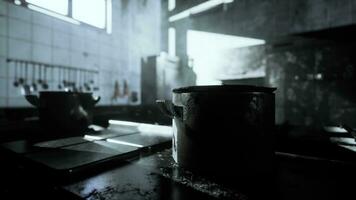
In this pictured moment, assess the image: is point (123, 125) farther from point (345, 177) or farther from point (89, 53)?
point (89, 53)

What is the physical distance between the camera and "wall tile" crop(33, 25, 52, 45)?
7.54ft

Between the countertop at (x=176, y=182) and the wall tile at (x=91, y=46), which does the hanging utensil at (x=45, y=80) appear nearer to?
the wall tile at (x=91, y=46)

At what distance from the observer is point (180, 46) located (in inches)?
152

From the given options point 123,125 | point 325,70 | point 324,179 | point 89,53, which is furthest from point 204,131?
point 89,53

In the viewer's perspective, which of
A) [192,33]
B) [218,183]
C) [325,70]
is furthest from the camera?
[192,33]

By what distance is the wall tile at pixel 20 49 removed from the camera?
6.94 feet

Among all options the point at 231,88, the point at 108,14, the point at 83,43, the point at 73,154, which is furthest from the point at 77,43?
the point at 231,88

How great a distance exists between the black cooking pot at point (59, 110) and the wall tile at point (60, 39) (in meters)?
1.78

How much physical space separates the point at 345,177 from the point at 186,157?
13.7 inches

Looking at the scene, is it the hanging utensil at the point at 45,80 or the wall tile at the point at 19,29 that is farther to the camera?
the hanging utensil at the point at 45,80

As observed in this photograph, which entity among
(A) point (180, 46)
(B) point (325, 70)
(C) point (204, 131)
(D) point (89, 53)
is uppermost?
(A) point (180, 46)

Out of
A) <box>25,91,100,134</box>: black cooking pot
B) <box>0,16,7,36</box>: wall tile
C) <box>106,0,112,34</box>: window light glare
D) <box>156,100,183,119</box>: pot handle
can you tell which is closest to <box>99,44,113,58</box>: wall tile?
<box>106,0,112,34</box>: window light glare

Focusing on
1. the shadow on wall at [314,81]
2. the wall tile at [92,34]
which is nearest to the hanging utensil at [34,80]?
the wall tile at [92,34]

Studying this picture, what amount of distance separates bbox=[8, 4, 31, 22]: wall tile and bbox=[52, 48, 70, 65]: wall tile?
38 cm
